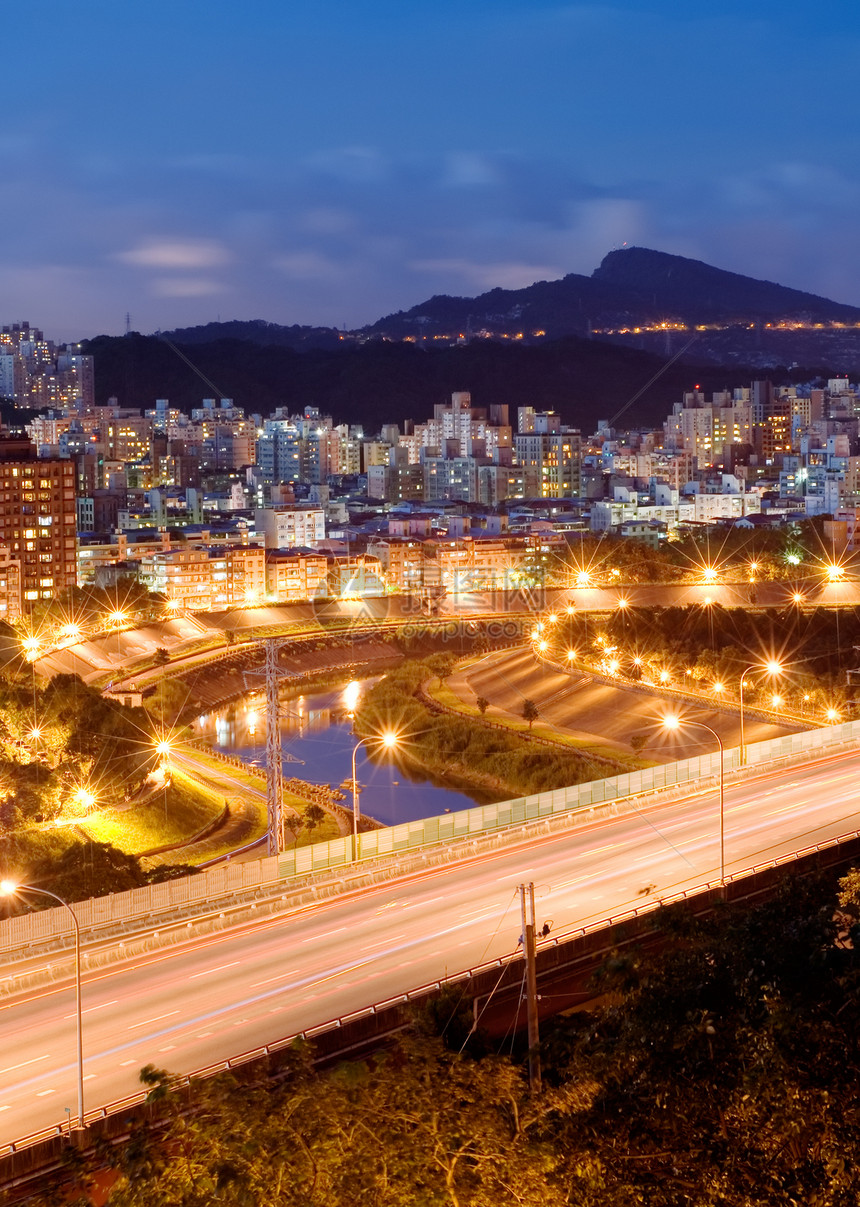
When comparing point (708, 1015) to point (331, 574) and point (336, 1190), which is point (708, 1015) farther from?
point (331, 574)

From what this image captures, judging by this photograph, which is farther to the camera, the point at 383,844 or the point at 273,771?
the point at 273,771

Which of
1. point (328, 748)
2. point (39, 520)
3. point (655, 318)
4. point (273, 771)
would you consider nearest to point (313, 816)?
point (273, 771)

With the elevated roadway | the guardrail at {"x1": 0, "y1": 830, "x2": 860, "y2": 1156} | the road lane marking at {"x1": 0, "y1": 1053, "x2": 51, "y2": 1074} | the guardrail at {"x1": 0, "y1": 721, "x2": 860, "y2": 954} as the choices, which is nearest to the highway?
the road lane marking at {"x1": 0, "y1": 1053, "x2": 51, "y2": 1074}

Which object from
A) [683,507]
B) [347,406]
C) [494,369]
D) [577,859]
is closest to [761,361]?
[494,369]

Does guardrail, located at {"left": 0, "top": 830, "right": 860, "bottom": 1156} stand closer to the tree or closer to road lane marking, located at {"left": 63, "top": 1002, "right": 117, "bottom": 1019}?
road lane marking, located at {"left": 63, "top": 1002, "right": 117, "bottom": 1019}

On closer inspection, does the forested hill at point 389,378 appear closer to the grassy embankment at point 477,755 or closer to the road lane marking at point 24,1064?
the grassy embankment at point 477,755

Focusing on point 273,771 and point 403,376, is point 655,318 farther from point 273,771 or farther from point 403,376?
point 273,771
